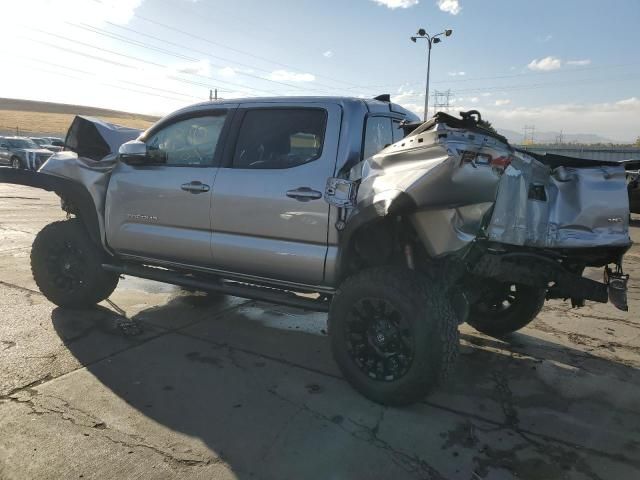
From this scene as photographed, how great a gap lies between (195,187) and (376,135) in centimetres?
149

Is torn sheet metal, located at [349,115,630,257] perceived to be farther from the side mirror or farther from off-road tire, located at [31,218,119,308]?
off-road tire, located at [31,218,119,308]

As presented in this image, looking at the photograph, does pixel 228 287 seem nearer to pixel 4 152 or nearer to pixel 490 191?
pixel 490 191

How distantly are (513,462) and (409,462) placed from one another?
56 centimetres

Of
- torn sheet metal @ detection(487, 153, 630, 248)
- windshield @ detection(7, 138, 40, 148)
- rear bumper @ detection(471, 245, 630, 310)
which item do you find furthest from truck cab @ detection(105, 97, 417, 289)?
windshield @ detection(7, 138, 40, 148)

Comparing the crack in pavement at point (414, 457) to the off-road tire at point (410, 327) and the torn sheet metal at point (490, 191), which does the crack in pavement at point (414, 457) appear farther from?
the torn sheet metal at point (490, 191)

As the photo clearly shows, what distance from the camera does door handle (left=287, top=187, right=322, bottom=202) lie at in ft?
11.3

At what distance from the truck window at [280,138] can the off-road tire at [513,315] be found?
2173mm

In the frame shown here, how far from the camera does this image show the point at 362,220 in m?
3.15

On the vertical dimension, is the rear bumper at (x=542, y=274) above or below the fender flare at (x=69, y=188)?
below

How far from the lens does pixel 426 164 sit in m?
2.87

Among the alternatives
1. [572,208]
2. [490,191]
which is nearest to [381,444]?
[490,191]

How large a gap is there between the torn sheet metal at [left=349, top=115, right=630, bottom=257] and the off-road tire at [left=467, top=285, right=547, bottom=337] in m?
1.05

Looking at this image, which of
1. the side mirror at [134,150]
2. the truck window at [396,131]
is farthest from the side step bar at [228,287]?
the truck window at [396,131]

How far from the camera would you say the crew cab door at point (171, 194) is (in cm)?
404
